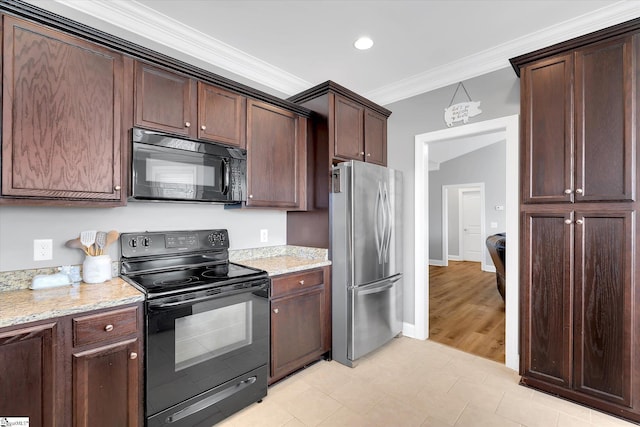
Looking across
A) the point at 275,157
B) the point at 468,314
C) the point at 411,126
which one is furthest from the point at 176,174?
A: the point at 468,314

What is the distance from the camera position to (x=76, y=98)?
165 centimetres

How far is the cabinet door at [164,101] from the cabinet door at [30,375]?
1231mm

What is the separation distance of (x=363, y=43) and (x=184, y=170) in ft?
5.76

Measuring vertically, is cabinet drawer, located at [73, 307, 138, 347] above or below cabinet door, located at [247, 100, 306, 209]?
below

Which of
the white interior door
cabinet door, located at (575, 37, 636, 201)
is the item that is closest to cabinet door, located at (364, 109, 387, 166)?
cabinet door, located at (575, 37, 636, 201)

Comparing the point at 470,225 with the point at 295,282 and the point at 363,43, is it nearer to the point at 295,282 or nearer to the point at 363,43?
the point at 363,43

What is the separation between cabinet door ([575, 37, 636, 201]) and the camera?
6.08 feet

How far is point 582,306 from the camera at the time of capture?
200 cm

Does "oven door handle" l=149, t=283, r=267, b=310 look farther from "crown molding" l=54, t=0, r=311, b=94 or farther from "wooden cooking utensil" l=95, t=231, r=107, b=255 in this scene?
"crown molding" l=54, t=0, r=311, b=94

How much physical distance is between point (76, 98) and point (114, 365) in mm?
1423

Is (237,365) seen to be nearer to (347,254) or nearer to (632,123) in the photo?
(347,254)

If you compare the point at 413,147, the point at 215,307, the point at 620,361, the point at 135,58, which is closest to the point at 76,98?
the point at 135,58

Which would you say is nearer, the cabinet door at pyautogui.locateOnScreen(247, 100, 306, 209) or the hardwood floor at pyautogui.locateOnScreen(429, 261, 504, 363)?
the cabinet door at pyautogui.locateOnScreen(247, 100, 306, 209)

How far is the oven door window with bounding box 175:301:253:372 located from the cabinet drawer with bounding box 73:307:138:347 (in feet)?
0.76
